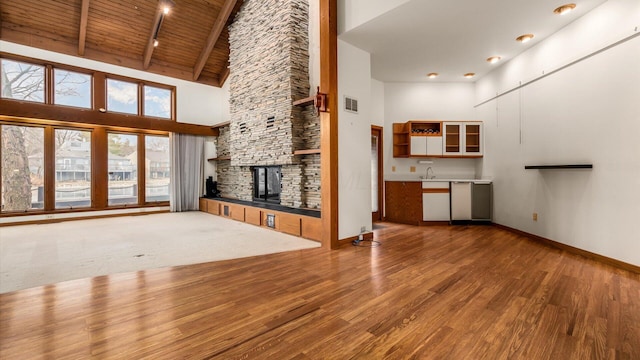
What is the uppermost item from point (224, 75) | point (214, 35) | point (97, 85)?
point (214, 35)

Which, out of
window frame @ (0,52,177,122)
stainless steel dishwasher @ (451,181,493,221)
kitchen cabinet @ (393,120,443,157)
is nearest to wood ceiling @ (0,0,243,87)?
window frame @ (0,52,177,122)

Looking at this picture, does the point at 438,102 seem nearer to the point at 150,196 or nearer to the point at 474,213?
the point at 474,213

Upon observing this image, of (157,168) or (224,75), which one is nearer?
(157,168)

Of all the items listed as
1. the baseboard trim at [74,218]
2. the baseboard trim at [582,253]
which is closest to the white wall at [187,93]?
the baseboard trim at [74,218]

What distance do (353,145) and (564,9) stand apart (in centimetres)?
305

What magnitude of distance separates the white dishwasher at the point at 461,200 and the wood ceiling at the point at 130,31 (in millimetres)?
6574

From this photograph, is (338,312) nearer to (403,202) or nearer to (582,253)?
(582,253)

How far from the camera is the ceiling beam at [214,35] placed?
6.68 meters

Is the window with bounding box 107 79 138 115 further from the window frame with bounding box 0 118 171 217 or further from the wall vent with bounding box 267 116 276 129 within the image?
the wall vent with bounding box 267 116 276 129

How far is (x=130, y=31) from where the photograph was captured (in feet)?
22.0

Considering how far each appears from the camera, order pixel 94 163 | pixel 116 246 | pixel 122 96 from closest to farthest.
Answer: pixel 116 246
pixel 94 163
pixel 122 96

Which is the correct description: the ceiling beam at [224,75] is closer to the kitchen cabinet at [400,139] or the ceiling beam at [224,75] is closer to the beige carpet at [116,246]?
the beige carpet at [116,246]

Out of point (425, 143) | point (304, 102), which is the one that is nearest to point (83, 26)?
point (304, 102)

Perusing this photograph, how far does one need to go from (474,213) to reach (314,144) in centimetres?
349
